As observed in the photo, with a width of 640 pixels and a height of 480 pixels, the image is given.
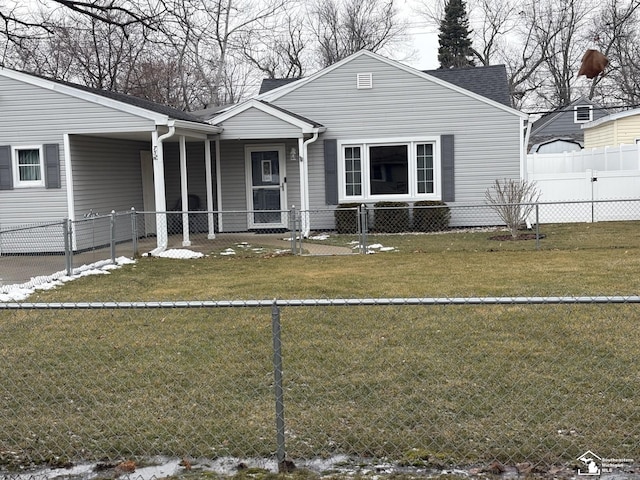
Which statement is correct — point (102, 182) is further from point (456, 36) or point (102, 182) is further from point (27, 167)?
point (456, 36)

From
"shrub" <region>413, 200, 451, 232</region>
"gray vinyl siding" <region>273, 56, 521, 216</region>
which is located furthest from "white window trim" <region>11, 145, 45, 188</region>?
"shrub" <region>413, 200, 451, 232</region>

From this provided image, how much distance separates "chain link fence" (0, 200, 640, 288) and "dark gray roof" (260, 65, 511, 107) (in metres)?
3.35

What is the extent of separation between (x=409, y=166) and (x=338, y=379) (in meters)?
13.3

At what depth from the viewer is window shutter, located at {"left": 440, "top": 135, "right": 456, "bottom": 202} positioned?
18453 millimetres

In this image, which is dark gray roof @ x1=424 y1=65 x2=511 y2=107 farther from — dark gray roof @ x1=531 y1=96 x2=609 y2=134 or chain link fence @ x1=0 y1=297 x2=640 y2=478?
dark gray roof @ x1=531 y1=96 x2=609 y2=134

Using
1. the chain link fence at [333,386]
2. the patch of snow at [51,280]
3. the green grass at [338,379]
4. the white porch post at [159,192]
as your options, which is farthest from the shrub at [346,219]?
the chain link fence at [333,386]

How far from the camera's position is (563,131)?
37969 mm

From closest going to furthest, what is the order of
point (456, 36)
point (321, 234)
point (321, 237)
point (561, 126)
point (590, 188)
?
point (321, 237)
point (321, 234)
point (590, 188)
point (561, 126)
point (456, 36)

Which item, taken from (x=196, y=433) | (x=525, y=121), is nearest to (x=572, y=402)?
(x=196, y=433)

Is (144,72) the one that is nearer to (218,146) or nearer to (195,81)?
(195,81)

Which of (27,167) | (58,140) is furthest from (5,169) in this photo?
(58,140)

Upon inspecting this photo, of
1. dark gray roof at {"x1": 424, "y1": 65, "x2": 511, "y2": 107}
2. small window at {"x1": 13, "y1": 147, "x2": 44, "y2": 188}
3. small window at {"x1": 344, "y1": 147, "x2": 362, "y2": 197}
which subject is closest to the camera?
small window at {"x1": 13, "y1": 147, "x2": 44, "y2": 188}

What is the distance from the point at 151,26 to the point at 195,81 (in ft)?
76.8

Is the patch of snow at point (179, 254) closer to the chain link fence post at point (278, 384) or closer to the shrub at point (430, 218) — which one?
the shrub at point (430, 218)
